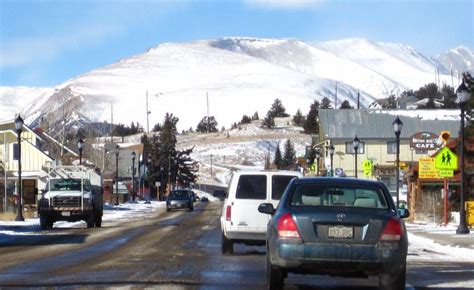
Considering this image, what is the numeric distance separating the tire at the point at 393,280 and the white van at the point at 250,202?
9.01 meters

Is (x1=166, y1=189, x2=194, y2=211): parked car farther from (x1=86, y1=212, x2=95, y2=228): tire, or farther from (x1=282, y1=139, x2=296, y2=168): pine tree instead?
(x1=282, y1=139, x2=296, y2=168): pine tree

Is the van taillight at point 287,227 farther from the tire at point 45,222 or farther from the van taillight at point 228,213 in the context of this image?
the tire at point 45,222

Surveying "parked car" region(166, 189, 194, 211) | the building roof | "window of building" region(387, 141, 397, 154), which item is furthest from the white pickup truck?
"window of building" region(387, 141, 397, 154)

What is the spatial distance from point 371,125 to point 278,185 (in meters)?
79.3

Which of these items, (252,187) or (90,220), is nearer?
(252,187)

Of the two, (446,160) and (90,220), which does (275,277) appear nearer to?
(446,160)

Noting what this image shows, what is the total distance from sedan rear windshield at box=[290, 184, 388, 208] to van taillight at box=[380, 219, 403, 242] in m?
0.69

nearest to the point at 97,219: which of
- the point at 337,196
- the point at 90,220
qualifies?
the point at 90,220

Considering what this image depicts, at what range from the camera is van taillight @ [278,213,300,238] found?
13336 mm

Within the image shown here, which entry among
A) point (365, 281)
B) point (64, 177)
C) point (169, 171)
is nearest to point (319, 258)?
point (365, 281)

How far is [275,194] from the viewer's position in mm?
22812

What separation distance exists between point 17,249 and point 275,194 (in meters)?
7.45

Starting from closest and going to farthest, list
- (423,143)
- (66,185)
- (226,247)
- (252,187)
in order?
(252,187)
(226,247)
(66,185)
(423,143)

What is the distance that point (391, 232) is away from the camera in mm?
13258
